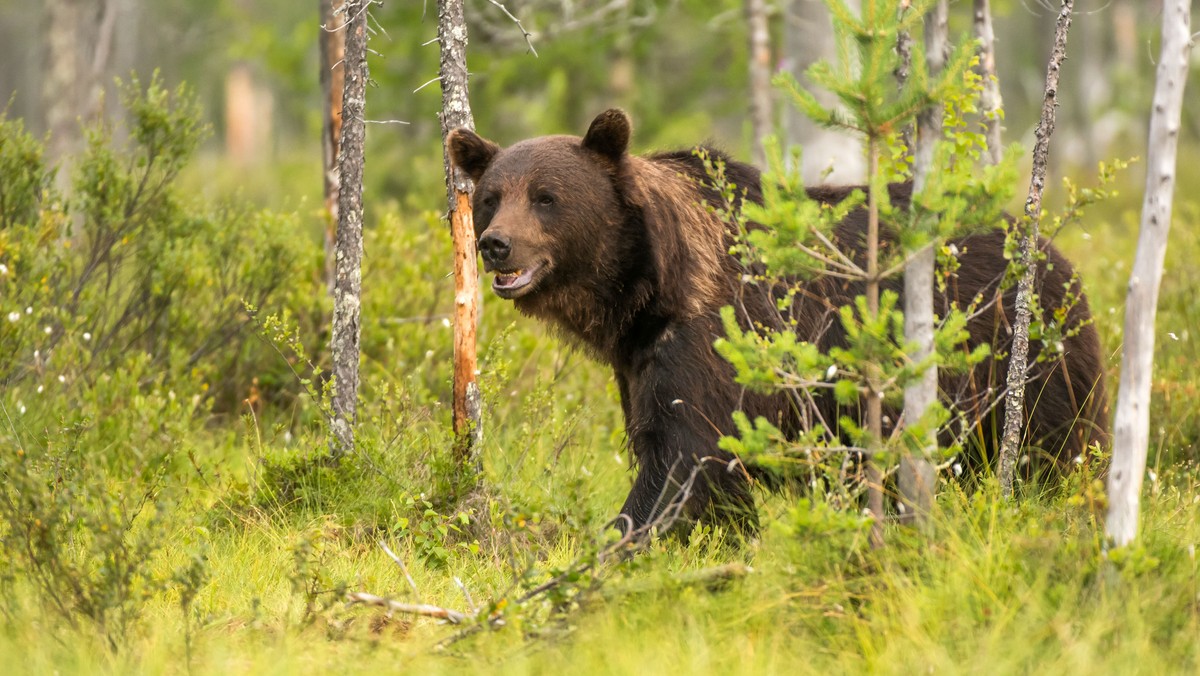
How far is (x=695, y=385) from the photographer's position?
520 centimetres

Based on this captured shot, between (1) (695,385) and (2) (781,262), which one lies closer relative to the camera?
(2) (781,262)

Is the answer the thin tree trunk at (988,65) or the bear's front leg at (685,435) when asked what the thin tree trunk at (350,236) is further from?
the thin tree trunk at (988,65)

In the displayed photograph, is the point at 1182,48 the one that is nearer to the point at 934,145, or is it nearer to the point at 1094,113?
the point at 934,145

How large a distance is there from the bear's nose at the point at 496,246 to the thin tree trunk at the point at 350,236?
742 mm

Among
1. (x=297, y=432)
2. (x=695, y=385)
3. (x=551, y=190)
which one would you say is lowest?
(x=297, y=432)

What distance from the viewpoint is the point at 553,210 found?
18.1ft

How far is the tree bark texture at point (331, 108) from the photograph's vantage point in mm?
7227

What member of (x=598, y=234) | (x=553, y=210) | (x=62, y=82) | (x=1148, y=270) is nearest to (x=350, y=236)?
(x=553, y=210)

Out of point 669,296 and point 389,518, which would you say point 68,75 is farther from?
point 669,296

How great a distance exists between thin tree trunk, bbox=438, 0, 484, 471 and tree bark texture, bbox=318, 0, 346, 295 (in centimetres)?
143

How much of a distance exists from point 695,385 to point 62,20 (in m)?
10.5

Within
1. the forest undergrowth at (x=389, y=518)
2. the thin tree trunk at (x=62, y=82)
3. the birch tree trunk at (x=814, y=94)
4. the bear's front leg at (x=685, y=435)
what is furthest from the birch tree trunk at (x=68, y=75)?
the bear's front leg at (x=685, y=435)

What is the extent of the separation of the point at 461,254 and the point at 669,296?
101 centimetres

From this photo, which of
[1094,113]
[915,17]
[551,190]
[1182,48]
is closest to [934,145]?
[915,17]
